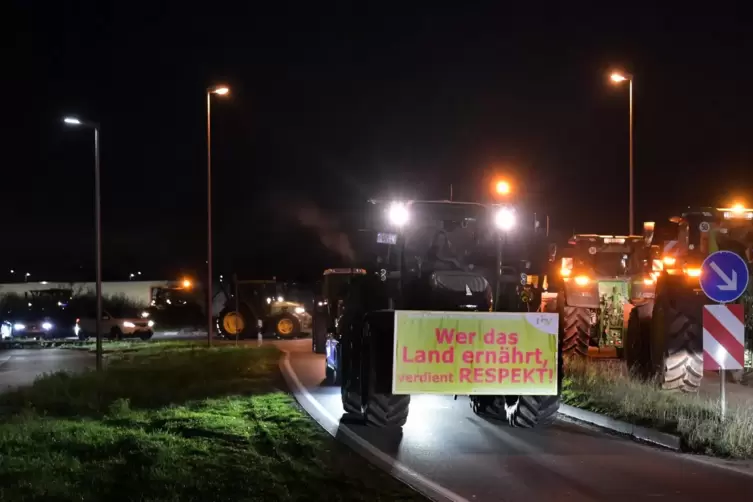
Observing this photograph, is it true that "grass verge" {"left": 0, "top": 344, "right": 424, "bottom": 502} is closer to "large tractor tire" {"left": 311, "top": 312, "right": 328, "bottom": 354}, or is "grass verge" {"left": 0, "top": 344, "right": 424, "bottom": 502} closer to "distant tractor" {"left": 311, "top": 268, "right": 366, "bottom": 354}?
"distant tractor" {"left": 311, "top": 268, "right": 366, "bottom": 354}

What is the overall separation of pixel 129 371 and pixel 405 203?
Result: 973 cm

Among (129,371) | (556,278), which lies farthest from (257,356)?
(556,278)

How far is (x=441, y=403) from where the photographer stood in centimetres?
1452

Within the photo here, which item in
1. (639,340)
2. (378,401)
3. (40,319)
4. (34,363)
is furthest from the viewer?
(40,319)

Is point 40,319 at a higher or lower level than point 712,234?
lower

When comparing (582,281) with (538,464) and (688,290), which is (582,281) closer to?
(688,290)

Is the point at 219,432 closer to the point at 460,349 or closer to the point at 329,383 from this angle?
the point at 460,349

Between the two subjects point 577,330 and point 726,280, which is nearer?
point 726,280

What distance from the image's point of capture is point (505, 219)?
39.8ft

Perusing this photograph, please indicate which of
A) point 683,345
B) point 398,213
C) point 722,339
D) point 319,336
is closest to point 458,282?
point 398,213

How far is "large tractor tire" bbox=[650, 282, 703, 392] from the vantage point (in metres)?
14.2

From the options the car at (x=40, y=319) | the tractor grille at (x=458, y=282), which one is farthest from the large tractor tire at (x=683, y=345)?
the car at (x=40, y=319)

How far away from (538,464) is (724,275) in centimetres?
396

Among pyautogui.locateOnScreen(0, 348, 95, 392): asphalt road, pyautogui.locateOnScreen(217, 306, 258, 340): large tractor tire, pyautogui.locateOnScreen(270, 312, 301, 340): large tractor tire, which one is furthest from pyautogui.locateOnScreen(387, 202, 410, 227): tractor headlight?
pyautogui.locateOnScreen(217, 306, 258, 340): large tractor tire
